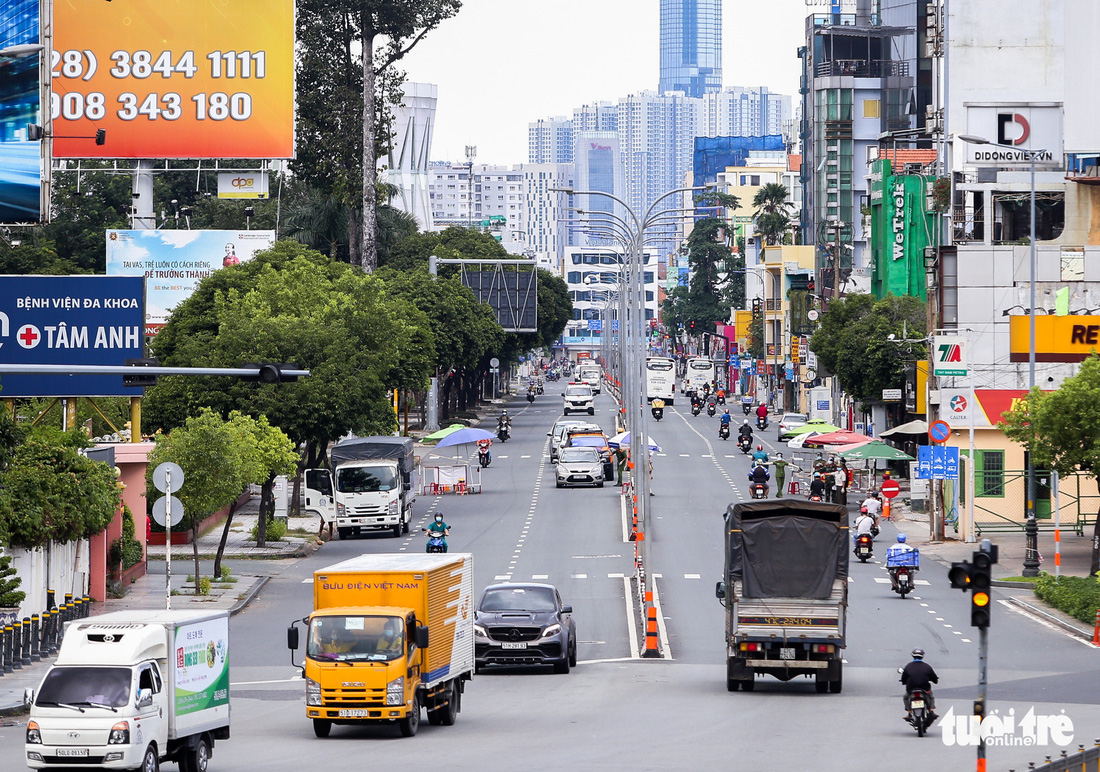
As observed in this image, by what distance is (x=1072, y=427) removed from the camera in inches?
1537

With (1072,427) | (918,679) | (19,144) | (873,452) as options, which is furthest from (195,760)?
(873,452)

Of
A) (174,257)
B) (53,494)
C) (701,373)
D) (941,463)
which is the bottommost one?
(941,463)

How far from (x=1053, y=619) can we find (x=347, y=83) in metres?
51.4

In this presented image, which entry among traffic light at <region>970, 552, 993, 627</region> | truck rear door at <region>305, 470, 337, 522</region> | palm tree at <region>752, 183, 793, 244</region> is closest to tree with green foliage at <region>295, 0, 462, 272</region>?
truck rear door at <region>305, 470, 337, 522</region>

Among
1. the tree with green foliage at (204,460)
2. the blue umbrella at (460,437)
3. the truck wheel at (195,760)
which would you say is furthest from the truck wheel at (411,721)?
the blue umbrella at (460,437)

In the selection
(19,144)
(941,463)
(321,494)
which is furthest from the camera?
(321,494)

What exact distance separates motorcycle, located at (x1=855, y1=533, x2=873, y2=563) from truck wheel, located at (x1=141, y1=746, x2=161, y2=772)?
29483 mm

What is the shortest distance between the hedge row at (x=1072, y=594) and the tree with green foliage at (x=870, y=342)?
2917 centimetres

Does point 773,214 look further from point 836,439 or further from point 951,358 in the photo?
point 951,358

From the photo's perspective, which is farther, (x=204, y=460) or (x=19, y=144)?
(x=204, y=460)

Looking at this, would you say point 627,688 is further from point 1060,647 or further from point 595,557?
point 595,557

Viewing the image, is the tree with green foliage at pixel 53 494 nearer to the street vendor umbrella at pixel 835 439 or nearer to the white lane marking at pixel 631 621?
the white lane marking at pixel 631 621

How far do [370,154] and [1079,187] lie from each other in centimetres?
3243

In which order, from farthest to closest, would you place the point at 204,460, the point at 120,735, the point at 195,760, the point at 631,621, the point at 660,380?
the point at 660,380 → the point at 204,460 → the point at 631,621 → the point at 195,760 → the point at 120,735
